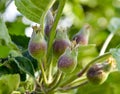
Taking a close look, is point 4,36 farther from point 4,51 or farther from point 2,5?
point 2,5

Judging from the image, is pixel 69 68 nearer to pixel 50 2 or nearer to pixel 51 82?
pixel 51 82

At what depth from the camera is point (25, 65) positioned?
1332 mm

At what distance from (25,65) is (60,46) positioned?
121 mm

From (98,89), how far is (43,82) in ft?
0.93

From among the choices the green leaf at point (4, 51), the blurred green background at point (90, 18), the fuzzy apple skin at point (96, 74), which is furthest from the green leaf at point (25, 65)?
the blurred green background at point (90, 18)

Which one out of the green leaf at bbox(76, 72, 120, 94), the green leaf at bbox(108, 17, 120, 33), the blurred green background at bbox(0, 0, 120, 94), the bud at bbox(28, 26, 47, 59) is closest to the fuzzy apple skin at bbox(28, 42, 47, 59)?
the bud at bbox(28, 26, 47, 59)

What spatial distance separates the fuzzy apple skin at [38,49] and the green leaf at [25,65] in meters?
0.06

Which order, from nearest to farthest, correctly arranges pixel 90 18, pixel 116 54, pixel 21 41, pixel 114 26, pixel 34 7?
1. pixel 116 54
2. pixel 34 7
3. pixel 21 41
4. pixel 114 26
5. pixel 90 18

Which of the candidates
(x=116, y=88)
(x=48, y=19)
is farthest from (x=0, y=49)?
(x=116, y=88)

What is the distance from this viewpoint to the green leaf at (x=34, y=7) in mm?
1327

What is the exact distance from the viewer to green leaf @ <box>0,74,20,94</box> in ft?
4.09

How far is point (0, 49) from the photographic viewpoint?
1.35 metres

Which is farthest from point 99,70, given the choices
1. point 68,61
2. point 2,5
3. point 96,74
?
point 2,5

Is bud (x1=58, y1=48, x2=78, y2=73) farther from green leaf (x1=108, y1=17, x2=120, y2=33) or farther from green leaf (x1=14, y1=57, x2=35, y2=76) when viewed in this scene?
green leaf (x1=108, y1=17, x2=120, y2=33)
